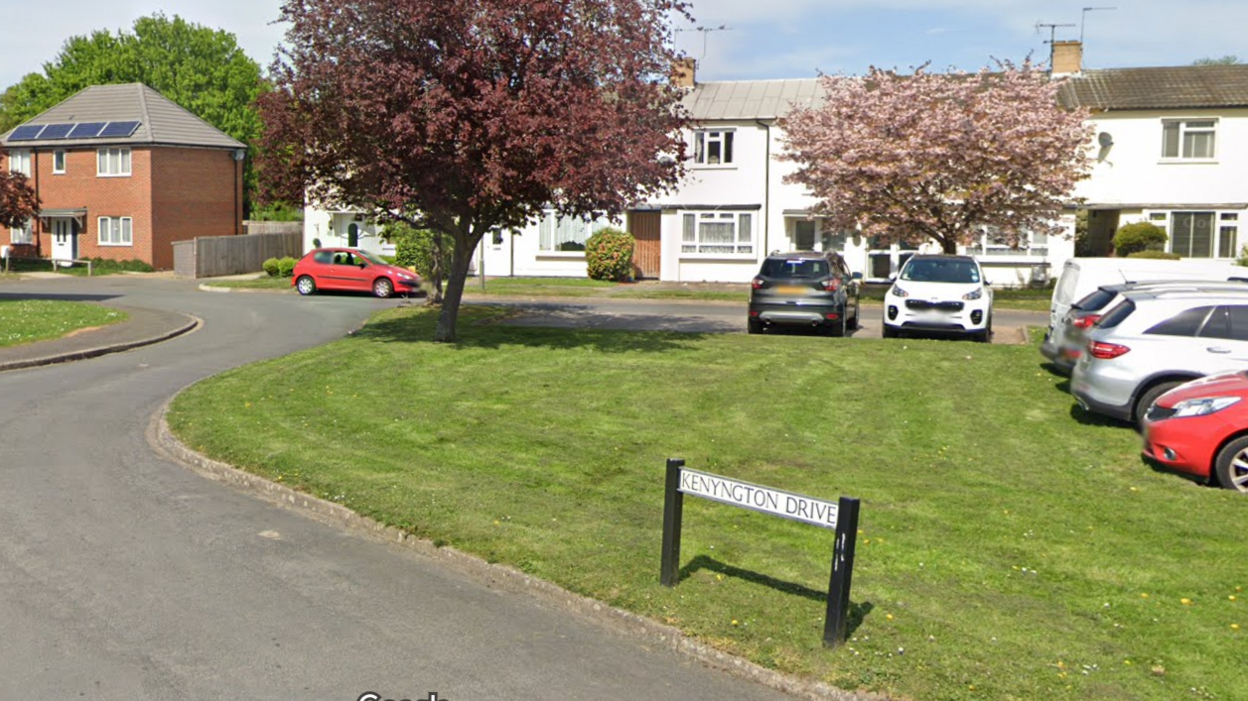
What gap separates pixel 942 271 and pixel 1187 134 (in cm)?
2097

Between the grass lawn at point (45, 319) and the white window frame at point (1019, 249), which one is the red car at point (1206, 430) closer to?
the grass lawn at point (45, 319)

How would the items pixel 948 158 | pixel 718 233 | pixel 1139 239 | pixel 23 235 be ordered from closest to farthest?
pixel 948 158 < pixel 1139 239 < pixel 718 233 < pixel 23 235

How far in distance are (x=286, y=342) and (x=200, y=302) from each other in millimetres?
10434

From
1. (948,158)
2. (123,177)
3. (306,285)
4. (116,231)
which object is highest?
(123,177)

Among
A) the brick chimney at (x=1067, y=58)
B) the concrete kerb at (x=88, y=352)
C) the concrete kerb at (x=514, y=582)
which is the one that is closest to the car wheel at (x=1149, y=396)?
the concrete kerb at (x=514, y=582)

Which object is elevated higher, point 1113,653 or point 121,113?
point 121,113

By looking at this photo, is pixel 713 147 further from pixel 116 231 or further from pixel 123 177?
pixel 116 231

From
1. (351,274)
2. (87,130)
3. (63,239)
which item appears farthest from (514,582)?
(63,239)

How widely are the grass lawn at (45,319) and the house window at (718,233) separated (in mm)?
20846

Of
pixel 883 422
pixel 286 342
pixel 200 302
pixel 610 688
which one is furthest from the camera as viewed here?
pixel 200 302

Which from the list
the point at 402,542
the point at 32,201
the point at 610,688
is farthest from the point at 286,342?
the point at 32,201

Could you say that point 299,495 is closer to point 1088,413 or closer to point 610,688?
point 610,688

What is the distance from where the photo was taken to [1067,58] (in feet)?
135

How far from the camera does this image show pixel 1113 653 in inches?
259
